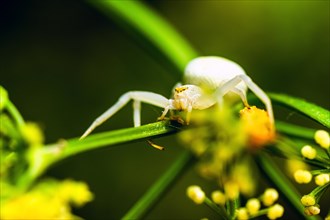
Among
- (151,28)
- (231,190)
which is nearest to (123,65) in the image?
(151,28)

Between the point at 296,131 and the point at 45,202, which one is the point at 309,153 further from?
the point at 45,202

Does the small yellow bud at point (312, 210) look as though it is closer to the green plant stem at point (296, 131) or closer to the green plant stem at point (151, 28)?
the green plant stem at point (296, 131)

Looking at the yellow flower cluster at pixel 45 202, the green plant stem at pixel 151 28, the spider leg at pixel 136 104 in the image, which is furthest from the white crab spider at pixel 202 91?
the green plant stem at pixel 151 28

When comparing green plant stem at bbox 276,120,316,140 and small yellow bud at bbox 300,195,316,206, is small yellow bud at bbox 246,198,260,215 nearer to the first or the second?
small yellow bud at bbox 300,195,316,206

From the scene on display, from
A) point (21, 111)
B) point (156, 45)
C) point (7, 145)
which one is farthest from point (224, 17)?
point (7, 145)

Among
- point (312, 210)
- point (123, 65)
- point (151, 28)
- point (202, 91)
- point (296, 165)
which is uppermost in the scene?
point (123, 65)

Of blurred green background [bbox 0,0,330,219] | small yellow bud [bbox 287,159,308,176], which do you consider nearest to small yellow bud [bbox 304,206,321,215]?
small yellow bud [bbox 287,159,308,176]

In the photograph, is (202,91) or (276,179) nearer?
(202,91)
